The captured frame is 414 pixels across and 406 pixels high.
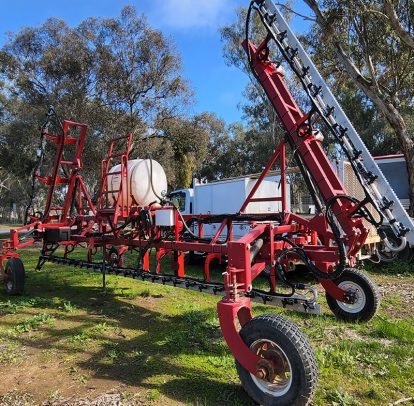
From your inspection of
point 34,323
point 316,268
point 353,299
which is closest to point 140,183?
point 34,323

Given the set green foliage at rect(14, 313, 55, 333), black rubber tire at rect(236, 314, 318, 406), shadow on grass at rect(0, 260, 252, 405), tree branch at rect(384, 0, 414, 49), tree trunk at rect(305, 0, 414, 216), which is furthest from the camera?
tree trunk at rect(305, 0, 414, 216)

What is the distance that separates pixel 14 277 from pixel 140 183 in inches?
Answer: 120

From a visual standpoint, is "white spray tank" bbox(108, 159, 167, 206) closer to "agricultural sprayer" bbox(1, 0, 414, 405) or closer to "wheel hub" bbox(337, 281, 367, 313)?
"agricultural sprayer" bbox(1, 0, 414, 405)

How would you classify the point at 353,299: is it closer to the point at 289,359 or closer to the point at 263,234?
the point at 263,234

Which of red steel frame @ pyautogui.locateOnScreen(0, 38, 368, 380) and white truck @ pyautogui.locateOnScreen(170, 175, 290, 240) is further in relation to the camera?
white truck @ pyautogui.locateOnScreen(170, 175, 290, 240)

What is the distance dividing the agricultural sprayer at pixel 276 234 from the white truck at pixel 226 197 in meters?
4.31

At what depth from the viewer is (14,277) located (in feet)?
25.5

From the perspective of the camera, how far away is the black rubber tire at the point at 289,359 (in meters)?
3.29

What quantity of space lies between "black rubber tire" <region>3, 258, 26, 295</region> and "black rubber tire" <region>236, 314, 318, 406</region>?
18.5ft

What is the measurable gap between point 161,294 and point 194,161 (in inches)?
711

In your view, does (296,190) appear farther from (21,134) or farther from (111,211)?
(111,211)

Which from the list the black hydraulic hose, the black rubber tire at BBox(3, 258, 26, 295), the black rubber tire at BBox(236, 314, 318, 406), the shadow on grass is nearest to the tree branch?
the black hydraulic hose

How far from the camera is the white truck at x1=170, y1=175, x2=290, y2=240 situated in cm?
1200

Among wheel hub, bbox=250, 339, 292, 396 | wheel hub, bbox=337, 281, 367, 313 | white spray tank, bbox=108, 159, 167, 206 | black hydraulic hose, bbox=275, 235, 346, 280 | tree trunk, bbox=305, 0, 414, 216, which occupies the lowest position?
wheel hub, bbox=250, 339, 292, 396
